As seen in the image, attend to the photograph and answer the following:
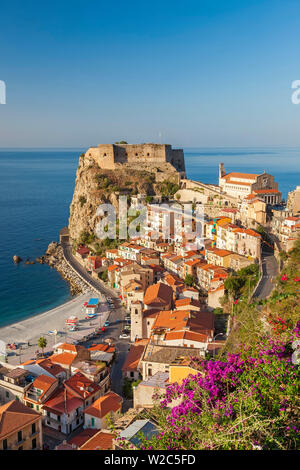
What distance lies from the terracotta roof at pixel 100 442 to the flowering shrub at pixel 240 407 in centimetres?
282

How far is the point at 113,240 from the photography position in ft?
100

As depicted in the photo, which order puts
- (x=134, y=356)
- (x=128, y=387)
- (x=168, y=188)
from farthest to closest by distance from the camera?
(x=168, y=188) < (x=134, y=356) < (x=128, y=387)

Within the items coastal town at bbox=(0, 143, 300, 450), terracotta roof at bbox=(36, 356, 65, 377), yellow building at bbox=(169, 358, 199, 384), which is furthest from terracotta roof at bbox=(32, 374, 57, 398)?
yellow building at bbox=(169, 358, 199, 384)

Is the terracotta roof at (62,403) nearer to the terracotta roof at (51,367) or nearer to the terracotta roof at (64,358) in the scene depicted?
the terracotta roof at (51,367)

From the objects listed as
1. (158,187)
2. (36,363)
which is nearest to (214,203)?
(158,187)

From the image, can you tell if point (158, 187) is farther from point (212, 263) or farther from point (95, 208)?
point (212, 263)

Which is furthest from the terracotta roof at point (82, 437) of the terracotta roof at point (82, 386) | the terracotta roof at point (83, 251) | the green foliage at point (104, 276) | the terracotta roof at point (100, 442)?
the terracotta roof at point (83, 251)

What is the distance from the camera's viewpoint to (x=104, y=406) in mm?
11164

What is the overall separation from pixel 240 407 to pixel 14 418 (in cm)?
717

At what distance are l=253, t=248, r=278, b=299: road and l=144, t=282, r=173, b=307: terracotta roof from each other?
4.39 m

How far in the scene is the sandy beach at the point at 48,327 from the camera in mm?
17734

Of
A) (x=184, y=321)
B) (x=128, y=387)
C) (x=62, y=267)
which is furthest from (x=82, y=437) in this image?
(x=62, y=267)

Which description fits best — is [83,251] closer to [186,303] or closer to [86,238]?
[86,238]
